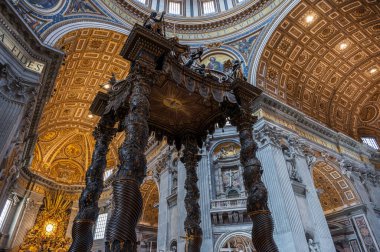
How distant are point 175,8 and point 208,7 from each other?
1.91m

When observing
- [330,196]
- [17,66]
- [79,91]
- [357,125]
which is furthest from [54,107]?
[357,125]

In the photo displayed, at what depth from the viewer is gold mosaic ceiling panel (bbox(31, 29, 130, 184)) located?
12.8m

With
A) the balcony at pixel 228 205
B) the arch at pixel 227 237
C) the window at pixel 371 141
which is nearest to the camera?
the arch at pixel 227 237

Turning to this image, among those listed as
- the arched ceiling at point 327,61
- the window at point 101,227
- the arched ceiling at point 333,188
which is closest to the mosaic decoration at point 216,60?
the arched ceiling at point 327,61

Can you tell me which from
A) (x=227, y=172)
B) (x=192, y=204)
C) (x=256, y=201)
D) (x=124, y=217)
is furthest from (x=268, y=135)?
(x=124, y=217)

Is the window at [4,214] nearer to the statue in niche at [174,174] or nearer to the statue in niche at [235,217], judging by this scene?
the statue in niche at [174,174]

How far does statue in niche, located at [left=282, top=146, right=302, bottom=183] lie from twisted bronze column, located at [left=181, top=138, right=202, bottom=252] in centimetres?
532

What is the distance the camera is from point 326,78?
15805mm

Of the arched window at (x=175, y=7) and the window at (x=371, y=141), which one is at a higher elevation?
the arched window at (x=175, y=7)

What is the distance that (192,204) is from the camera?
5.95m

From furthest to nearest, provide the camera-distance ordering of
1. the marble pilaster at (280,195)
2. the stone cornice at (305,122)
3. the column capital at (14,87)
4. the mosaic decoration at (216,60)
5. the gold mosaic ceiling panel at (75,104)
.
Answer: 1. the mosaic decoration at (216,60)
2. the gold mosaic ceiling panel at (75,104)
3. the stone cornice at (305,122)
4. the marble pilaster at (280,195)
5. the column capital at (14,87)

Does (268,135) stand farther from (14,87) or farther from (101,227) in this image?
(101,227)

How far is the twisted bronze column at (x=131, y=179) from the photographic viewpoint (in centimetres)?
309

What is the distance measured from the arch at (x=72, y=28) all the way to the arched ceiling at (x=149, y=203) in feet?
26.0
